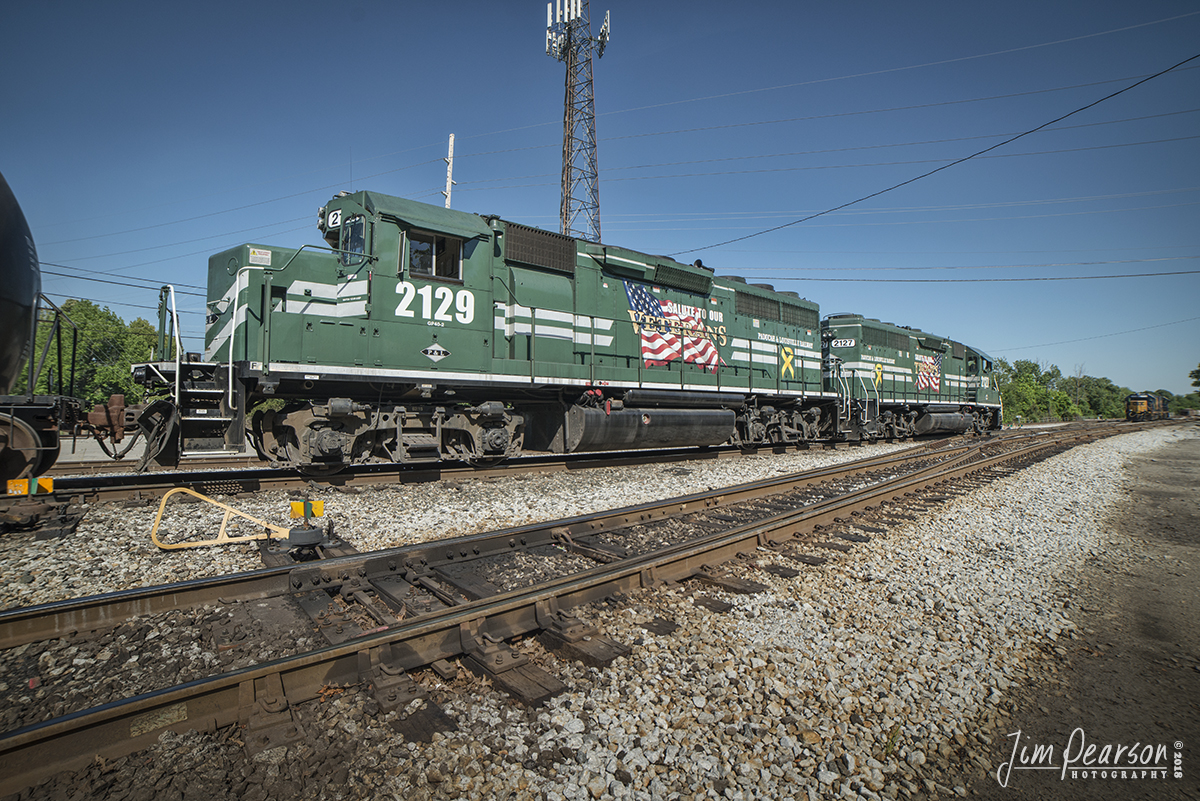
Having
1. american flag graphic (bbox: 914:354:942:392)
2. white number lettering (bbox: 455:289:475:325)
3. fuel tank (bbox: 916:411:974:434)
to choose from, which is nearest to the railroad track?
white number lettering (bbox: 455:289:475:325)

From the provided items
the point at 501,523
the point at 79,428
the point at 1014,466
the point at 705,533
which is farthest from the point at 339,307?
the point at 1014,466

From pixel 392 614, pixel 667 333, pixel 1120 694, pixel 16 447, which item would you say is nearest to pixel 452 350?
pixel 16 447

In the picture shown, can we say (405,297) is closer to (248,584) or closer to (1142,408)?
(248,584)

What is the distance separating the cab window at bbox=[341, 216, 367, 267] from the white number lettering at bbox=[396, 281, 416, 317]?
23.0 inches

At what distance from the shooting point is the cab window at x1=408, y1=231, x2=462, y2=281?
Answer: 7.93 metres

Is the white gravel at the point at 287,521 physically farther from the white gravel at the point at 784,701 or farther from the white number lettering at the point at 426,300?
the white gravel at the point at 784,701

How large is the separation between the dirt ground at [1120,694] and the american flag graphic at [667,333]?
733cm

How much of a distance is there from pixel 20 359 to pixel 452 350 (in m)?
4.39

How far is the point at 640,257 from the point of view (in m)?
11.1

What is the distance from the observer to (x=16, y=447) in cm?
560

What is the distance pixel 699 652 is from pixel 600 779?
111 cm

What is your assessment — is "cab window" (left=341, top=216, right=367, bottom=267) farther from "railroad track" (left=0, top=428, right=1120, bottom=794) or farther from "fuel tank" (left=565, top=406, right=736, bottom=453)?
"railroad track" (left=0, top=428, right=1120, bottom=794)

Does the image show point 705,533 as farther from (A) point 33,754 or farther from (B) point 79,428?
(B) point 79,428

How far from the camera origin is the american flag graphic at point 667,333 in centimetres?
1103
